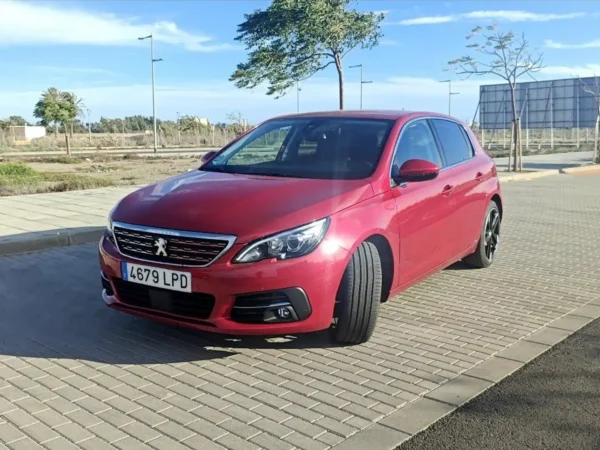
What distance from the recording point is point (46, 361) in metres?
4.21

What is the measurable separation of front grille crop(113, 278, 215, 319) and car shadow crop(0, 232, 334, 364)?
34 centimetres

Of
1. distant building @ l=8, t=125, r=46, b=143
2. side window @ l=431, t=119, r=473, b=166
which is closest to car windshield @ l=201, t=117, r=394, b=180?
side window @ l=431, t=119, r=473, b=166

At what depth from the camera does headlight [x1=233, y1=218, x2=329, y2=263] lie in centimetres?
392

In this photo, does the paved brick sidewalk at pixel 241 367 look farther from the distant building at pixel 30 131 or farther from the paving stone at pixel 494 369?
the distant building at pixel 30 131

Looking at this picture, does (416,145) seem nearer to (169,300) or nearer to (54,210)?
(169,300)

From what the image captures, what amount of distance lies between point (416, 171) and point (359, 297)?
112 centimetres

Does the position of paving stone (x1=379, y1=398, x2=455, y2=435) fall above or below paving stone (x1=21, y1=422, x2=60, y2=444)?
below

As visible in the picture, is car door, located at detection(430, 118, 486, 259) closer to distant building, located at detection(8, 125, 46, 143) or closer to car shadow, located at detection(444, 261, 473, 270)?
car shadow, located at detection(444, 261, 473, 270)

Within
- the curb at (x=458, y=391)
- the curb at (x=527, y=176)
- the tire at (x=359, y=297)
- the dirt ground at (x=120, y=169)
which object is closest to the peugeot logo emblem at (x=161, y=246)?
the tire at (x=359, y=297)

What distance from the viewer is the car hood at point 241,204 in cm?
400

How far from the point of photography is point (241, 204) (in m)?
4.19

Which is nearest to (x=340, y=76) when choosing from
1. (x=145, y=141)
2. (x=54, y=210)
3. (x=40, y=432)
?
(x=54, y=210)

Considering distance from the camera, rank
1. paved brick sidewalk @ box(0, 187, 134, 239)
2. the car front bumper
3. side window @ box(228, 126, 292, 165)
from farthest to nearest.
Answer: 1. paved brick sidewalk @ box(0, 187, 134, 239)
2. side window @ box(228, 126, 292, 165)
3. the car front bumper

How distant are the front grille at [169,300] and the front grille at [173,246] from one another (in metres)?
0.20
